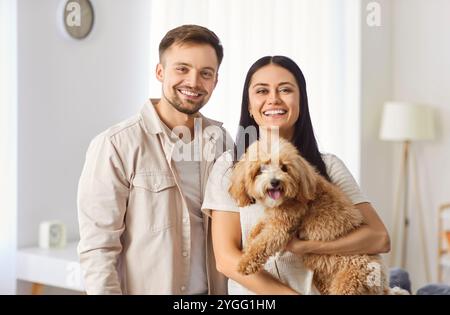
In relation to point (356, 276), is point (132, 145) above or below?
above

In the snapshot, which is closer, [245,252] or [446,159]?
[245,252]

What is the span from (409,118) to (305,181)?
29 centimetres

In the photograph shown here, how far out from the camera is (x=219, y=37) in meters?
1.26

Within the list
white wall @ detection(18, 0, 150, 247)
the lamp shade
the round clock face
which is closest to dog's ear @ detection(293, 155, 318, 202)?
the lamp shade

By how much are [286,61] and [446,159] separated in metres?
0.43

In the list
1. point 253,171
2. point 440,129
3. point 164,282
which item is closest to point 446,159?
point 440,129

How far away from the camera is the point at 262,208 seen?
1.09 meters

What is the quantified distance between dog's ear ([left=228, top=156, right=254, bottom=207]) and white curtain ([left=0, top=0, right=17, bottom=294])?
640 millimetres

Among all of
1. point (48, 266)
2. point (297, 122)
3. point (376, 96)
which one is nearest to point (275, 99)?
point (297, 122)

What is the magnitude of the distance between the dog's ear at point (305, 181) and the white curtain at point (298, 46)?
13cm

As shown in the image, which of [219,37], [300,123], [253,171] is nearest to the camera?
[253,171]

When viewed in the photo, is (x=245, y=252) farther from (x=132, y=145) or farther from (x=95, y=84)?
(x=95, y=84)

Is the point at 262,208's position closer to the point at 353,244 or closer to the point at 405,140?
the point at 353,244

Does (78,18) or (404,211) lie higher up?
(78,18)
